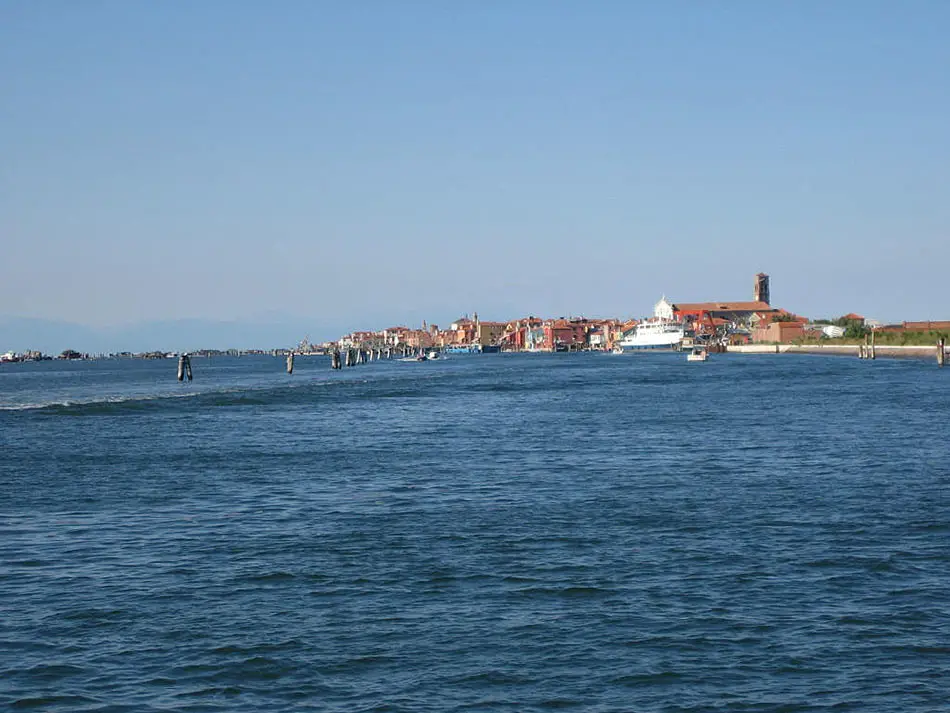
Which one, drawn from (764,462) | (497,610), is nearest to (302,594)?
(497,610)

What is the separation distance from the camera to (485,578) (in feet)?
61.4

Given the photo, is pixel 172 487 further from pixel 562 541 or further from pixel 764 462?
pixel 764 462

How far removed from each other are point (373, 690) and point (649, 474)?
2060cm

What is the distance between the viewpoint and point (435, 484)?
1242 inches

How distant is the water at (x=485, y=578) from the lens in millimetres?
13367

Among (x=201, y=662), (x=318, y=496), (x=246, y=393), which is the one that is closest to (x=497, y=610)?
(x=201, y=662)

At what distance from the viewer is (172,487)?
32.1 m

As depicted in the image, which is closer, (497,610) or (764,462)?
(497,610)

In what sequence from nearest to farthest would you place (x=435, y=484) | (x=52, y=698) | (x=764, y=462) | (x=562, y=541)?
(x=52, y=698), (x=562, y=541), (x=435, y=484), (x=764, y=462)

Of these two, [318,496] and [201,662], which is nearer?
[201,662]

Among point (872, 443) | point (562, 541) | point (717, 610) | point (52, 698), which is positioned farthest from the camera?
point (872, 443)

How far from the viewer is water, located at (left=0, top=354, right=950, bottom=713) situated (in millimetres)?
13367

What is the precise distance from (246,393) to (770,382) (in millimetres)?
46178

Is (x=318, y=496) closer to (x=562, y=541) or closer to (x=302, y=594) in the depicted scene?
(x=562, y=541)
